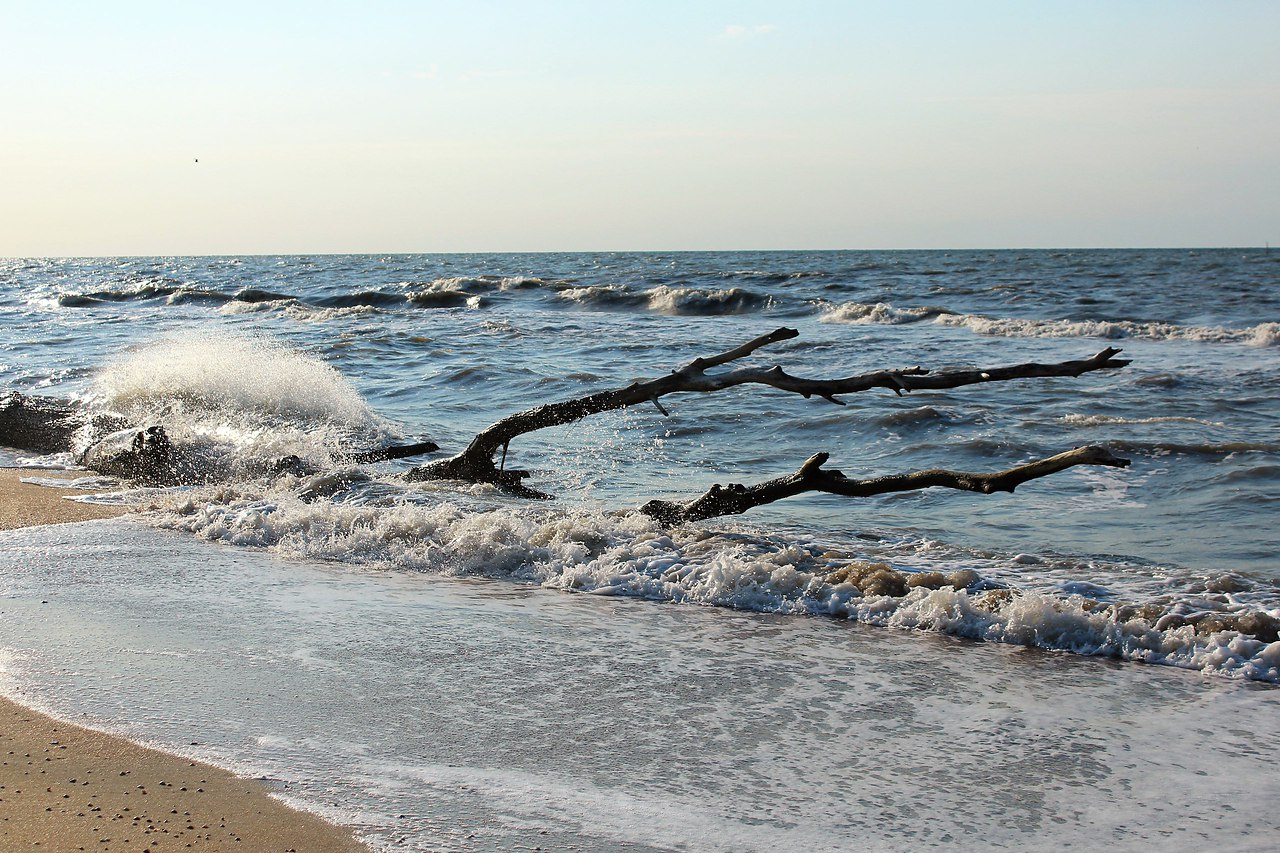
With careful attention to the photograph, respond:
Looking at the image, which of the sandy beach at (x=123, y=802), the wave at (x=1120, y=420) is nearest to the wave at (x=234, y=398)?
the sandy beach at (x=123, y=802)

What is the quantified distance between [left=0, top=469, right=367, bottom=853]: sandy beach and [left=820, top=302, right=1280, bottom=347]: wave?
19739 millimetres

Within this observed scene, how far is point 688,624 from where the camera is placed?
5.33 meters

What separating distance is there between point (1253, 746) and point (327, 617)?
12.8ft

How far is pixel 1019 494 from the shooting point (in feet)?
27.3

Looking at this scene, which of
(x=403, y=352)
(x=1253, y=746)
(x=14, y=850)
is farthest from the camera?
(x=403, y=352)

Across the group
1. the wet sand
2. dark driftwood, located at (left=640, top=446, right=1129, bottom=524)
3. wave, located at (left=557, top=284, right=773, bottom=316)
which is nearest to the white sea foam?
the wet sand

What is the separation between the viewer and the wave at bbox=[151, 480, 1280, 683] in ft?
16.4

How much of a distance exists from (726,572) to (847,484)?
3.20 feet

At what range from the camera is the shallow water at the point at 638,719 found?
3275 millimetres

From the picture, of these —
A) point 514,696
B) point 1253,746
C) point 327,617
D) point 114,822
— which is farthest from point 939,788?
point 327,617

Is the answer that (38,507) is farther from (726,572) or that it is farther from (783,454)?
(783,454)

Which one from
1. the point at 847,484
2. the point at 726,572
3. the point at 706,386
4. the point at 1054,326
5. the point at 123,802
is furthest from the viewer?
the point at 1054,326

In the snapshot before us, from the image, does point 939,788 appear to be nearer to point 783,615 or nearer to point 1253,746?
point 1253,746

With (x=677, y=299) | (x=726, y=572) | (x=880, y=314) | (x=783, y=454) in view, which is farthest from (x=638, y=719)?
(x=677, y=299)
